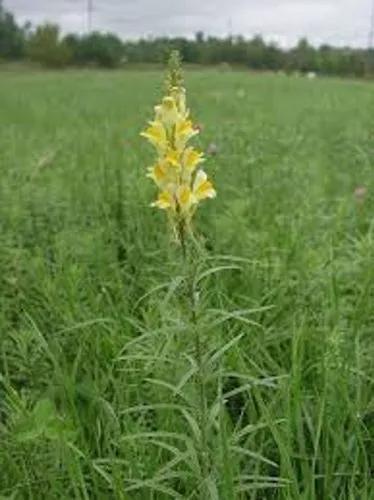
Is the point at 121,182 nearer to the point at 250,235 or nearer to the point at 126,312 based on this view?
the point at 250,235

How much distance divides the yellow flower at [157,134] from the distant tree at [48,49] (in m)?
48.2

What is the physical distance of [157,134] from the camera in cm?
160

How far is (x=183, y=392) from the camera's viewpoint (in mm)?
1758

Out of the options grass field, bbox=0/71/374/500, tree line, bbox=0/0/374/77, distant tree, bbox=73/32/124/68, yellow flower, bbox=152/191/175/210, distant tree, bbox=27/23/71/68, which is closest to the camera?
yellow flower, bbox=152/191/175/210

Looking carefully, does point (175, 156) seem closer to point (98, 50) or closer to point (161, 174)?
point (161, 174)

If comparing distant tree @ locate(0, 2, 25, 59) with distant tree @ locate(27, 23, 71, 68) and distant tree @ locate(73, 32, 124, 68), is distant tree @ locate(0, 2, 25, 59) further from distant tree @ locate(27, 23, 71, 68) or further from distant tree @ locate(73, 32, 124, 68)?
distant tree @ locate(73, 32, 124, 68)

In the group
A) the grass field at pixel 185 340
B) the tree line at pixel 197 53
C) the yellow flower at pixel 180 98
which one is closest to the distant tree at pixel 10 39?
the tree line at pixel 197 53

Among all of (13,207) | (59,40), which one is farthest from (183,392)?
(59,40)

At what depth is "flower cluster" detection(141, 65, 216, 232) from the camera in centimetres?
158

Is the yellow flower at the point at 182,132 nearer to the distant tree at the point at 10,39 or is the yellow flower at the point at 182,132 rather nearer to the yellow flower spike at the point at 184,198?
the yellow flower spike at the point at 184,198

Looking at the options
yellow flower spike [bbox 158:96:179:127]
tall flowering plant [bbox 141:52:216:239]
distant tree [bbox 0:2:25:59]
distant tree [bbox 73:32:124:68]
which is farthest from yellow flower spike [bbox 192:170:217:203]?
distant tree [bbox 0:2:25:59]

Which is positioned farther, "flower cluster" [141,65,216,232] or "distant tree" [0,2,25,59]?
"distant tree" [0,2,25,59]

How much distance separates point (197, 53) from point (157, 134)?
46.4 meters

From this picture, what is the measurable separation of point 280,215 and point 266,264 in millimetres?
771
